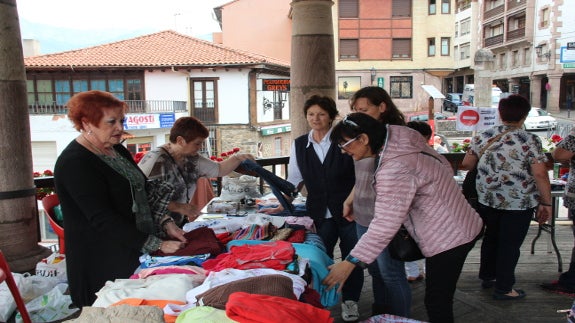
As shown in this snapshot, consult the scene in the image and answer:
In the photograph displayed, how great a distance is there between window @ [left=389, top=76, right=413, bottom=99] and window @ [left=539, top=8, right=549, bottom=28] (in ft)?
39.6

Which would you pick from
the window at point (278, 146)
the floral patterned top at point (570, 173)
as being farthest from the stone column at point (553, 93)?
the floral patterned top at point (570, 173)

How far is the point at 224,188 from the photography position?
436 cm

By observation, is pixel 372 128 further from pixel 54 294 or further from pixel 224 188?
pixel 54 294

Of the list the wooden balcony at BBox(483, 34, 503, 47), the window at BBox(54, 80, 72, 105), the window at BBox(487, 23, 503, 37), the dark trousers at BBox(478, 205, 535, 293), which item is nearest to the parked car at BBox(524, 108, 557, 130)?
the wooden balcony at BBox(483, 34, 503, 47)

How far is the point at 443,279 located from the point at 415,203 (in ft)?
1.49

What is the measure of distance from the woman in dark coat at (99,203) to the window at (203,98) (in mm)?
26256

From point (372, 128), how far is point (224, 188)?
2168 millimetres

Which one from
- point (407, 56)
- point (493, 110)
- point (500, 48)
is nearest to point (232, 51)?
point (407, 56)

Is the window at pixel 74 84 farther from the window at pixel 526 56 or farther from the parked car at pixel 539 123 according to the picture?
the window at pixel 526 56

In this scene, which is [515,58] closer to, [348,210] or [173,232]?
[348,210]

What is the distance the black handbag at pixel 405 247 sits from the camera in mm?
2621

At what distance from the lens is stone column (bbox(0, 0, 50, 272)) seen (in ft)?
13.0

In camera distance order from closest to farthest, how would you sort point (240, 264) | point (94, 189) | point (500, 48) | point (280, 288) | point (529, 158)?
point (280, 288), point (240, 264), point (94, 189), point (529, 158), point (500, 48)

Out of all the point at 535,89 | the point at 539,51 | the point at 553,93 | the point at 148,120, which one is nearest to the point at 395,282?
the point at 148,120
